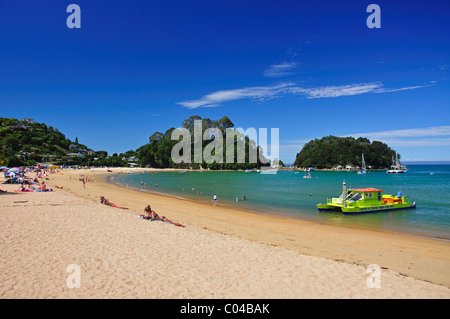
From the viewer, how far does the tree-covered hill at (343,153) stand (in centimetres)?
15150

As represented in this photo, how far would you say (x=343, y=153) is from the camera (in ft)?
502

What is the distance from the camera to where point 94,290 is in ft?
19.3

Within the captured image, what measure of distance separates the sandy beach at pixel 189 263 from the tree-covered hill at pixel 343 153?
150450 mm

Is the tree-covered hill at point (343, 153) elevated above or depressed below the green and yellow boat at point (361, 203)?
above

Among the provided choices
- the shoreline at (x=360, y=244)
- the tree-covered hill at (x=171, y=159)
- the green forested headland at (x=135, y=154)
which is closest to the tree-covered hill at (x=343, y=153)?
the green forested headland at (x=135, y=154)

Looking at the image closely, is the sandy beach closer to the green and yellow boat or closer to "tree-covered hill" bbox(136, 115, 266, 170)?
the green and yellow boat

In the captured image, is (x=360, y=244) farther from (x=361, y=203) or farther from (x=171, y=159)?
(x=171, y=159)

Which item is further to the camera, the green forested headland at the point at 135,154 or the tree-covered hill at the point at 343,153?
the tree-covered hill at the point at 343,153

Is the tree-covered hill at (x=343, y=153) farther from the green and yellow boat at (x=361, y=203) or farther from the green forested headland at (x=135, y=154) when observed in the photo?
the green and yellow boat at (x=361, y=203)

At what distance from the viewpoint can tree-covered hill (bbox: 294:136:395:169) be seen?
152 meters

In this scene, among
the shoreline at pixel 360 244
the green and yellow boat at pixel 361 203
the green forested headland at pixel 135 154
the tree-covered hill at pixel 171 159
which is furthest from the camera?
the tree-covered hill at pixel 171 159
